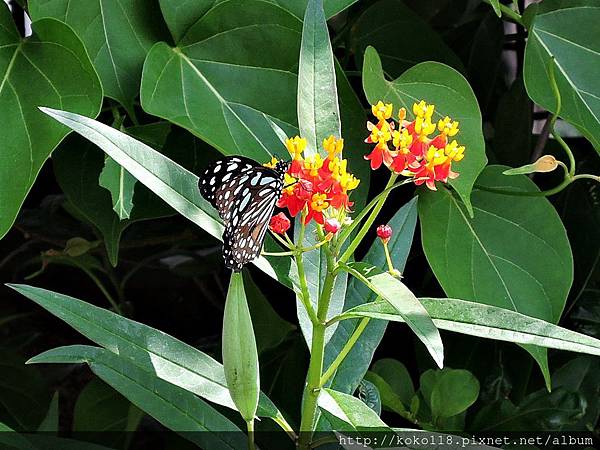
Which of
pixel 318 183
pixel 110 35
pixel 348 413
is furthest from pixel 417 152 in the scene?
pixel 110 35

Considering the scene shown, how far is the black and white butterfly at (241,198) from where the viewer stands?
1.50ft

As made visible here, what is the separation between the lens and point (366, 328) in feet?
1.98

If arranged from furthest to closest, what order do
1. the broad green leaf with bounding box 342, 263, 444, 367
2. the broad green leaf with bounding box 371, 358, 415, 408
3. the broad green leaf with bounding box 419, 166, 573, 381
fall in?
the broad green leaf with bounding box 371, 358, 415, 408
the broad green leaf with bounding box 419, 166, 573, 381
the broad green leaf with bounding box 342, 263, 444, 367

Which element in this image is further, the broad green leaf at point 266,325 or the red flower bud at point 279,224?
the broad green leaf at point 266,325

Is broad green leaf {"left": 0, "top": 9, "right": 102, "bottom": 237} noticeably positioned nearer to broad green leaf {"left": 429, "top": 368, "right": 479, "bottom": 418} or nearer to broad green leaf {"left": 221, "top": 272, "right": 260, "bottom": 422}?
broad green leaf {"left": 221, "top": 272, "right": 260, "bottom": 422}

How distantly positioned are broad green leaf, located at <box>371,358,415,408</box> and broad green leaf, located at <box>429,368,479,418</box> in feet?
0.19

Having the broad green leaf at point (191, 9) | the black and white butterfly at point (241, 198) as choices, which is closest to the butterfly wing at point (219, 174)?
the black and white butterfly at point (241, 198)

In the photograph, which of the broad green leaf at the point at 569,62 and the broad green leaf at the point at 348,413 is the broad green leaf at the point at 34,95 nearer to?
the broad green leaf at the point at 348,413

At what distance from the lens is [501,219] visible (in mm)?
693

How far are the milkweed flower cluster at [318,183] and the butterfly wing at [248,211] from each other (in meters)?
0.01

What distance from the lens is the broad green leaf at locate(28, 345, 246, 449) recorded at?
51cm

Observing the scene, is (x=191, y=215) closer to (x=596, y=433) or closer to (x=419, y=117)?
(x=419, y=117)

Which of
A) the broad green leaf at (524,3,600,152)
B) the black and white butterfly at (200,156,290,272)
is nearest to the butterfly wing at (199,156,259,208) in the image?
the black and white butterfly at (200,156,290,272)

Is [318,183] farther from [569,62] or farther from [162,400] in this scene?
[569,62]
